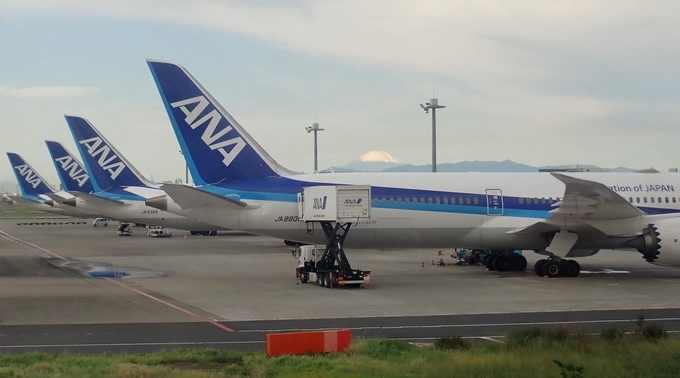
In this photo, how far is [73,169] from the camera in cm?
6719

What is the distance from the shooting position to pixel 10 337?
16.9 m

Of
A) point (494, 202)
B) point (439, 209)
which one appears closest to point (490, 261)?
point (494, 202)

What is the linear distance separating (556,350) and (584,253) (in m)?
18.2

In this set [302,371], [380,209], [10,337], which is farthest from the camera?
[380,209]

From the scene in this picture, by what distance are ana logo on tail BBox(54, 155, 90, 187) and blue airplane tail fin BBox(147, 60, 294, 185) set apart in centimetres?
4046

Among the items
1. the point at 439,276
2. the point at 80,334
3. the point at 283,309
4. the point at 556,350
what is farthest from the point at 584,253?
the point at 80,334

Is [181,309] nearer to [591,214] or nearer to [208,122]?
[208,122]

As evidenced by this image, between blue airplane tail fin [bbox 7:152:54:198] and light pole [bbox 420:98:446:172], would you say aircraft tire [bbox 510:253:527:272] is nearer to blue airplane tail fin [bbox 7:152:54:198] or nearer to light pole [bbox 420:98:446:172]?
light pole [bbox 420:98:446:172]

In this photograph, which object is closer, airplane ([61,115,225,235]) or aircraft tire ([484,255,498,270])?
aircraft tire ([484,255,498,270])

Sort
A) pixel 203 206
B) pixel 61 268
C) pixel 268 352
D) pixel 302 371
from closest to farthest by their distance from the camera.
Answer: pixel 302 371 → pixel 268 352 → pixel 203 206 → pixel 61 268

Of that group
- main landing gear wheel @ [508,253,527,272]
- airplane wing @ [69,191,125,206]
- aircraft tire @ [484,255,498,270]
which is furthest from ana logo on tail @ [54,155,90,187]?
main landing gear wheel @ [508,253,527,272]

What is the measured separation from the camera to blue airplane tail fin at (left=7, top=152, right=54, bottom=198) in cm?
9150

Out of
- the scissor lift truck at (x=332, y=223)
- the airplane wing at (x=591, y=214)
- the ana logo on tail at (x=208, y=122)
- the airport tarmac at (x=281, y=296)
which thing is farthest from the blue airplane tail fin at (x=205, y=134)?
the airplane wing at (x=591, y=214)

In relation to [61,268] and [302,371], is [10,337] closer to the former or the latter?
[302,371]
